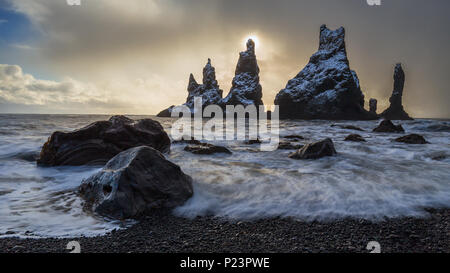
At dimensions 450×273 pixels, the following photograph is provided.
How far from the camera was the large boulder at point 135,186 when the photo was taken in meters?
3.17

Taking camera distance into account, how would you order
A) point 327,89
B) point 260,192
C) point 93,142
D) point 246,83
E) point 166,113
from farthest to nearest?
point 166,113, point 246,83, point 327,89, point 93,142, point 260,192

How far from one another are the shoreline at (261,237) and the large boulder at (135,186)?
324 millimetres

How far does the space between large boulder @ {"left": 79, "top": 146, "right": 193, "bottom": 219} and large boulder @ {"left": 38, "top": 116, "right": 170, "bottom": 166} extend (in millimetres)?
2570

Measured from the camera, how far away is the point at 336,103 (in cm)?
6206

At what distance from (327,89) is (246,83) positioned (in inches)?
1702

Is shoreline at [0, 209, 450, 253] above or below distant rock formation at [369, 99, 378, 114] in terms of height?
below

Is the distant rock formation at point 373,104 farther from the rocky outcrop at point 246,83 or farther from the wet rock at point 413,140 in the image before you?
the wet rock at point 413,140

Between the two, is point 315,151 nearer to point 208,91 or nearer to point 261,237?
point 261,237

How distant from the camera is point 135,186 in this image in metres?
3.36

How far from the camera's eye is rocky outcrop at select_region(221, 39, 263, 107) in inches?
3903

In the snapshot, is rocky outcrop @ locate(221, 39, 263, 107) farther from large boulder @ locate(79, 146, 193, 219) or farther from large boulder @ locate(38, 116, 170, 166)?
large boulder @ locate(79, 146, 193, 219)

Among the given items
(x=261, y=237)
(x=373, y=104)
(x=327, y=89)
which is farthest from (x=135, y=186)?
(x=373, y=104)

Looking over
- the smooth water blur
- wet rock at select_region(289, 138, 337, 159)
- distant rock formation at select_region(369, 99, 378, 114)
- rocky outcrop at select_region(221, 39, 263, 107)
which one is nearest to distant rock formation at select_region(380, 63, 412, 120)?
distant rock formation at select_region(369, 99, 378, 114)
